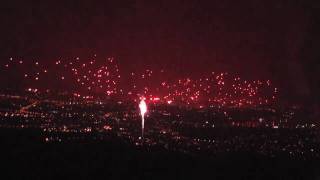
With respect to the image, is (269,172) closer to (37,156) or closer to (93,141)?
(37,156)

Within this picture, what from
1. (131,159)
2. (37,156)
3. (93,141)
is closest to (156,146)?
(93,141)

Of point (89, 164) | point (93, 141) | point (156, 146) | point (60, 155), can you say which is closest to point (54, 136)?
point (93, 141)

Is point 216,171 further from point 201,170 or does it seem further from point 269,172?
point 269,172

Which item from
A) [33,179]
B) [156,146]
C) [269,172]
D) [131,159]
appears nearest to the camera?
[33,179]

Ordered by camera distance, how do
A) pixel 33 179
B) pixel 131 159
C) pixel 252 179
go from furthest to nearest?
pixel 131 159 → pixel 252 179 → pixel 33 179

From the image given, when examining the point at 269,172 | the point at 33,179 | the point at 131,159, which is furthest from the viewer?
the point at 131,159

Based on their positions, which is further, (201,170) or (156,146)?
(156,146)
